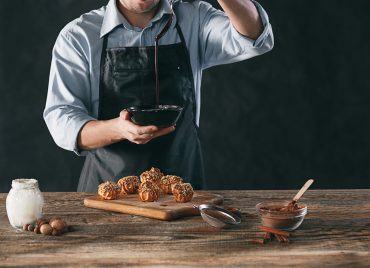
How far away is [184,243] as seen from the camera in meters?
2.08

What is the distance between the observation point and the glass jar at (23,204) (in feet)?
7.32

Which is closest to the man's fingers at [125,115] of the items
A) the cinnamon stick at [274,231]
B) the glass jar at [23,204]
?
the glass jar at [23,204]

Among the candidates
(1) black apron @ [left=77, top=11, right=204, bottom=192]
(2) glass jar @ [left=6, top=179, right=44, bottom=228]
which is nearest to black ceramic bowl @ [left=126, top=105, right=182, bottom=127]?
(2) glass jar @ [left=6, top=179, right=44, bottom=228]

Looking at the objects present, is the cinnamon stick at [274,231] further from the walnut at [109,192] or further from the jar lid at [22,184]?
the jar lid at [22,184]

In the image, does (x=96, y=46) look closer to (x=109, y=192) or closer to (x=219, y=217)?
(x=109, y=192)

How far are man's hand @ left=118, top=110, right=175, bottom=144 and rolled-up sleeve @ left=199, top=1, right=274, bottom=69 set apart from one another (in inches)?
21.8

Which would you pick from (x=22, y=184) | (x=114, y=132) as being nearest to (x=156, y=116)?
(x=114, y=132)

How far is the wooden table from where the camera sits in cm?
194

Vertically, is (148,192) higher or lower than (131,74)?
lower

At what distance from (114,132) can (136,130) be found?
0.26 meters

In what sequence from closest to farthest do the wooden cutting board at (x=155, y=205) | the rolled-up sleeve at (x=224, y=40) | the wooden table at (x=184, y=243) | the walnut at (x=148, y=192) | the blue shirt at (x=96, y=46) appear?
the wooden table at (x=184, y=243)
the wooden cutting board at (x=155, y=205)
the walnut at (x=148, y=192)
the rolled-up sleeve at (x=224, y=40)
the blue shirt at (x=96, y=46)

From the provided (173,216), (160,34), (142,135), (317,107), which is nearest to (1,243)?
(173,216)

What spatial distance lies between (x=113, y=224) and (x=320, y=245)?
638mm

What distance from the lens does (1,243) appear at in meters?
2.11
